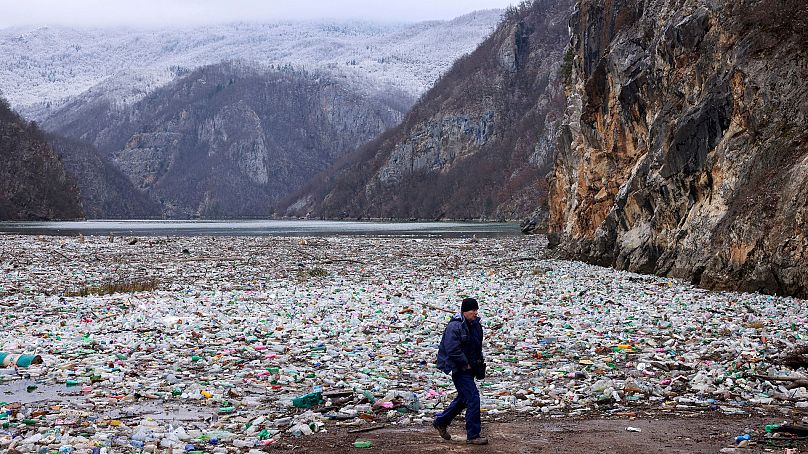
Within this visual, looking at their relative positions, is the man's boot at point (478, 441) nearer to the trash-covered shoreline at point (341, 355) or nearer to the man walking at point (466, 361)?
the man walking at point (466, 361)

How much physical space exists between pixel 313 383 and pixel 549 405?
148 inches

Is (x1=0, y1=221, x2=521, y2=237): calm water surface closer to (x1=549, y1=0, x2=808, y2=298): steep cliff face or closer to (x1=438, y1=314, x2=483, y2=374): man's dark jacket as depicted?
(x1=549, y1=0, x2=808, y2=298): steep cliff face

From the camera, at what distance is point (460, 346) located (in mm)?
8625

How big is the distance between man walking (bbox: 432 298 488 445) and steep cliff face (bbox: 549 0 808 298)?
14.0m

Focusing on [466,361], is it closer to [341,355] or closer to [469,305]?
[469,305]

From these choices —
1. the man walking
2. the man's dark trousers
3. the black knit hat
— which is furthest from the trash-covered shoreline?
the black knit hat

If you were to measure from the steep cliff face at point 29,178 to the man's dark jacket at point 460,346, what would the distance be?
152697 mm

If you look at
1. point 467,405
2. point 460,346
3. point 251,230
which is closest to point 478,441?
point 467,405

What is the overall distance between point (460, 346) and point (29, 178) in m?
160

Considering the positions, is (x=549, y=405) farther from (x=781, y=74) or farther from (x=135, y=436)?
(x=781, y=74)

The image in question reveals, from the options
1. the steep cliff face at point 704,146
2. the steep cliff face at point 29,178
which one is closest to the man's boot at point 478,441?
the steep cliff face at point 704,146

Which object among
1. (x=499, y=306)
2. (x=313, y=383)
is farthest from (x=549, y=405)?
(x=499, y=306)

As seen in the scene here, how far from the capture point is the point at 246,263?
131ft

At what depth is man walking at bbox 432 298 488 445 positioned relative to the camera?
8562 mm
